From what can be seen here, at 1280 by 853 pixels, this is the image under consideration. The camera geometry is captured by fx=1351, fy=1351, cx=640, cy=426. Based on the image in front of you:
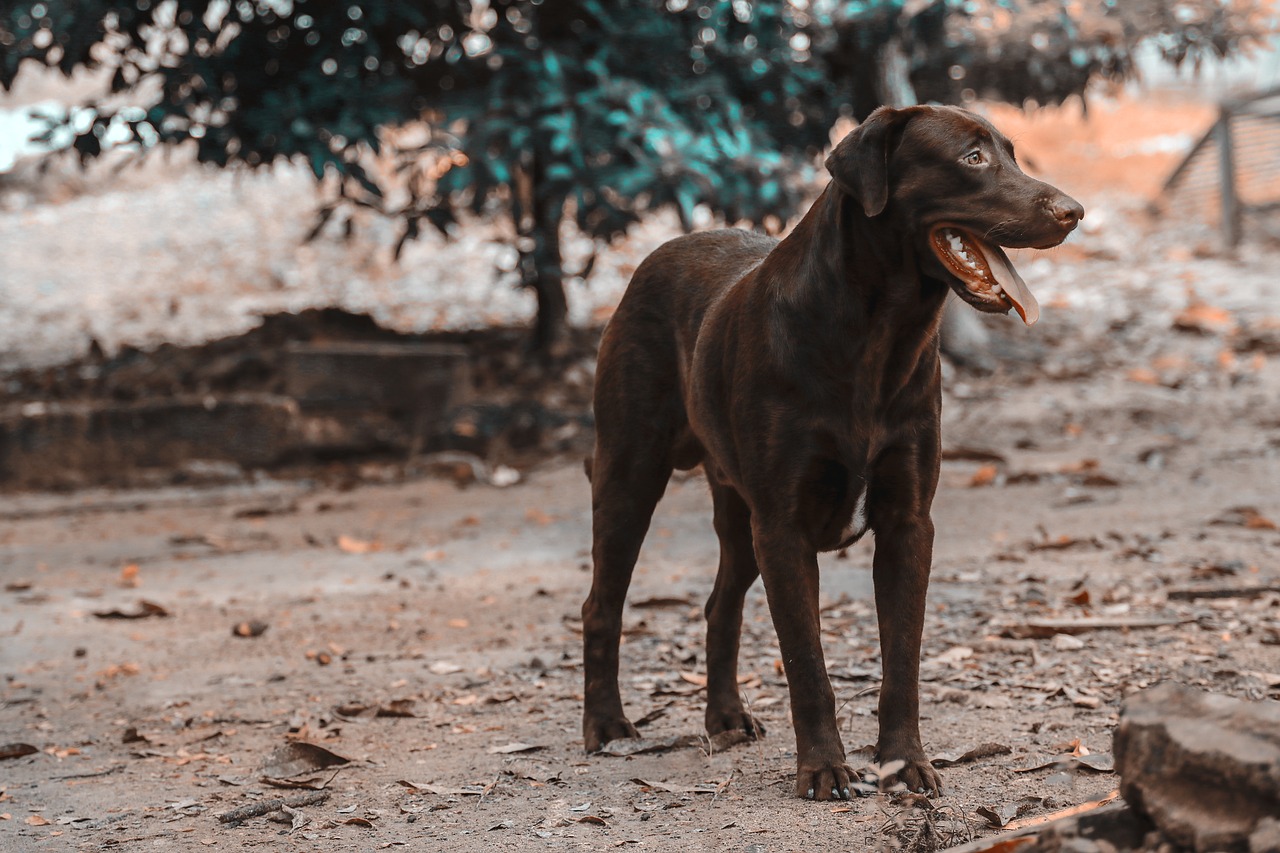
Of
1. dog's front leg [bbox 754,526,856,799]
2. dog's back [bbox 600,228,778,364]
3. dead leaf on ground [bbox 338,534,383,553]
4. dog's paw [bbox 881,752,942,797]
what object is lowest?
dead leaf on ground [bbox 338,534,383,553]

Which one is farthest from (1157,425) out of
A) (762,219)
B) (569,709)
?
(569,709)

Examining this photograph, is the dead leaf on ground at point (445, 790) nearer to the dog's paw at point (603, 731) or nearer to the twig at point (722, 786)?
the dog's paw at point (603, 731)

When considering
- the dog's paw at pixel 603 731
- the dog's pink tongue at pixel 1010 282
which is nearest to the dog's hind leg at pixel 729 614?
the dog's paw at pixel 603 731

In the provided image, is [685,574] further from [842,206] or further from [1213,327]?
[1213,327]

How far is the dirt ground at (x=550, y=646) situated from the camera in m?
3.29

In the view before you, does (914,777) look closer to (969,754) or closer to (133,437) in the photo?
(969,754)

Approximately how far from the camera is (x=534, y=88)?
8430mm

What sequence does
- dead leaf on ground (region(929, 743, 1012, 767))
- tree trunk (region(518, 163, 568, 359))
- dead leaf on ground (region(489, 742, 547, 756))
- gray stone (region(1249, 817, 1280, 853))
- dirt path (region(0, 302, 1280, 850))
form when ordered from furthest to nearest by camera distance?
tree trunk (region(518, 163, 568, 359)) → dead leaf on ground (region(489, 742, 547, 756)) → dead leaf on ground (region(929, 743, 1012, 767)) → dirt path (region(0, 302, 1280, 850)) → gray stone (region(1249, 817, 1280, 853))

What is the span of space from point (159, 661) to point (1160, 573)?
12.6 ft

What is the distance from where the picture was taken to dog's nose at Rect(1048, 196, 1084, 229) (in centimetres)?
278

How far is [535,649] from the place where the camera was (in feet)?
16.3

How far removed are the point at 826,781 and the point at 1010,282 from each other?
1217mm

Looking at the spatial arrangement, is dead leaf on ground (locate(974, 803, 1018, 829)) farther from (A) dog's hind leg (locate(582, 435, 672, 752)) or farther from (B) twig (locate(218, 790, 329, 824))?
(B) twig (locate(218, 790, 329, 824))

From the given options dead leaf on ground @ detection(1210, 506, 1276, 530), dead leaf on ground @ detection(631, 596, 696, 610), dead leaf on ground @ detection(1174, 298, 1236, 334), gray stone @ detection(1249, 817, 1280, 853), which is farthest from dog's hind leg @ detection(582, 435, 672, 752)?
dead leaf on ground @ detection(1174, 298, 1236, 334)
